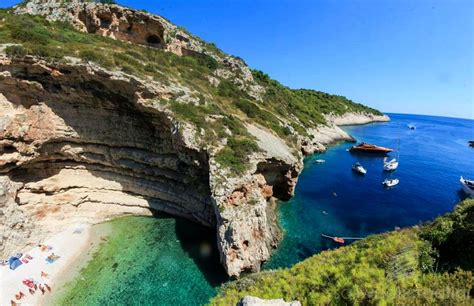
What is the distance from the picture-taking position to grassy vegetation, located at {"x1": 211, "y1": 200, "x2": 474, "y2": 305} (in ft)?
26.3

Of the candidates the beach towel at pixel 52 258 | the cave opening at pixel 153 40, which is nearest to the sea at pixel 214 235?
the beach towel at pixel 52 258

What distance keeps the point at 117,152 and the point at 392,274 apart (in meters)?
26.1

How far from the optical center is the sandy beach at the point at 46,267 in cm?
1762

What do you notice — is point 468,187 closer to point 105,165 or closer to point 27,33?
point 105,165

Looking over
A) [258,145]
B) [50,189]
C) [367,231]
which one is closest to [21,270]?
[50,189]

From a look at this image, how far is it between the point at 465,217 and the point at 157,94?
25301 mm

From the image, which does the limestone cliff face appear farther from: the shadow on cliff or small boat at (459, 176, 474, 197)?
small boat at (459, 176, 474, 197)

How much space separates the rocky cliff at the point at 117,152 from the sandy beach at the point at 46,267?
1463 millimetres

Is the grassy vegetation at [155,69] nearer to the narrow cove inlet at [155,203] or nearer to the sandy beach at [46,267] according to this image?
the narrow cove inlet at [155,203]

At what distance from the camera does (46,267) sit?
1991 centimetres

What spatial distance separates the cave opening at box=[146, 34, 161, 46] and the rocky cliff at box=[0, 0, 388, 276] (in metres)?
14.9

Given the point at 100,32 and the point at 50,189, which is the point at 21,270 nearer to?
Answer: the point at 50,189

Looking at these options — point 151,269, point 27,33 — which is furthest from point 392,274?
point 27,33

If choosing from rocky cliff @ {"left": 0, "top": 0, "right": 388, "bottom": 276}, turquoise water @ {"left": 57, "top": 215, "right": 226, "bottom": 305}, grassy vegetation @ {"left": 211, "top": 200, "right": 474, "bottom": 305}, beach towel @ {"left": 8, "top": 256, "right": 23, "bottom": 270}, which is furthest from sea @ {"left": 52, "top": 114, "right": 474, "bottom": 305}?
grassy vegetation @ {"left": 211, "top": 200, "right": 474, "bottom": 305}
